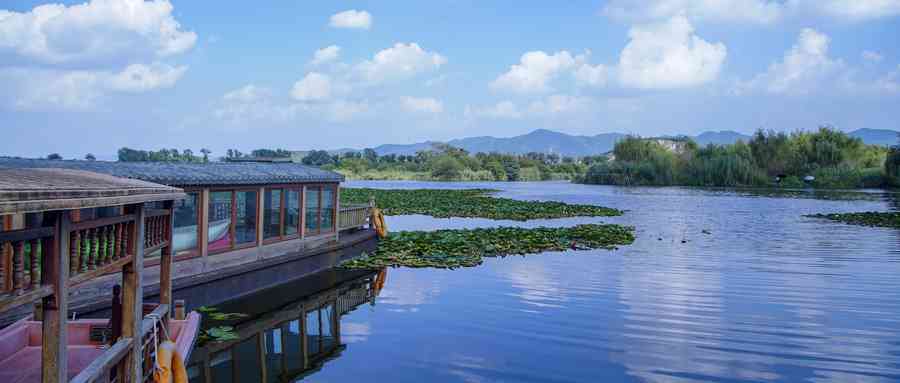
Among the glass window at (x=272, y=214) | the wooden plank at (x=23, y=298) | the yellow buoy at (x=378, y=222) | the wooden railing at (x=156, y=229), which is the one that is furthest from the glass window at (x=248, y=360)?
the yellow buoy at (x=378, y=222)

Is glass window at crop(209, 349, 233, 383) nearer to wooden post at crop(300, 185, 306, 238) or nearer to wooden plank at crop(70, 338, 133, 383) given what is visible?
wooden plank at crop(70, 338, 133, 383)

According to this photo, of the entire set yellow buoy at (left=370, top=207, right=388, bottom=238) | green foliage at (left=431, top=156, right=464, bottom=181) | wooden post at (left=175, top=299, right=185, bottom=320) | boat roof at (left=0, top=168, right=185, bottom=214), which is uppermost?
green foliage at (left=431, top=156, right=464, bottom=181)

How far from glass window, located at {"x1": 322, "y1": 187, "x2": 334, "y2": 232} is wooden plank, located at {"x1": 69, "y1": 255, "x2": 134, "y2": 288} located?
384 inches

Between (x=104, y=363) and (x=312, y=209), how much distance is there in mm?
9754

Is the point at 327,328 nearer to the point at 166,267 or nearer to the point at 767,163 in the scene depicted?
the point at 166,267

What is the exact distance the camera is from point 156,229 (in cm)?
579

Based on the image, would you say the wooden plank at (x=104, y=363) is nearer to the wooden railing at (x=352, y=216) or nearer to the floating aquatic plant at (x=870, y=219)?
the wooden railing at (x=352, y=216)

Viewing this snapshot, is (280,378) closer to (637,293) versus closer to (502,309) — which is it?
(502,309)

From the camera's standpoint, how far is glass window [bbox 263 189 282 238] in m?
12.3

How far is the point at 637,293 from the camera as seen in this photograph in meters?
12.4

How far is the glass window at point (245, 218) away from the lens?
11.5 m

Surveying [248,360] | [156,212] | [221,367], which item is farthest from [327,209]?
[156,212]

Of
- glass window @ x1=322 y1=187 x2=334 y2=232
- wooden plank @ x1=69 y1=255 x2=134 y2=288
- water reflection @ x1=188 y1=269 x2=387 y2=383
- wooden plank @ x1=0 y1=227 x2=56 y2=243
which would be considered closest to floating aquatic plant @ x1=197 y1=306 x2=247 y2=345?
water reflection @ x1=188 y1=269 x2=387 y2=383

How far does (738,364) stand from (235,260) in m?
7.98
